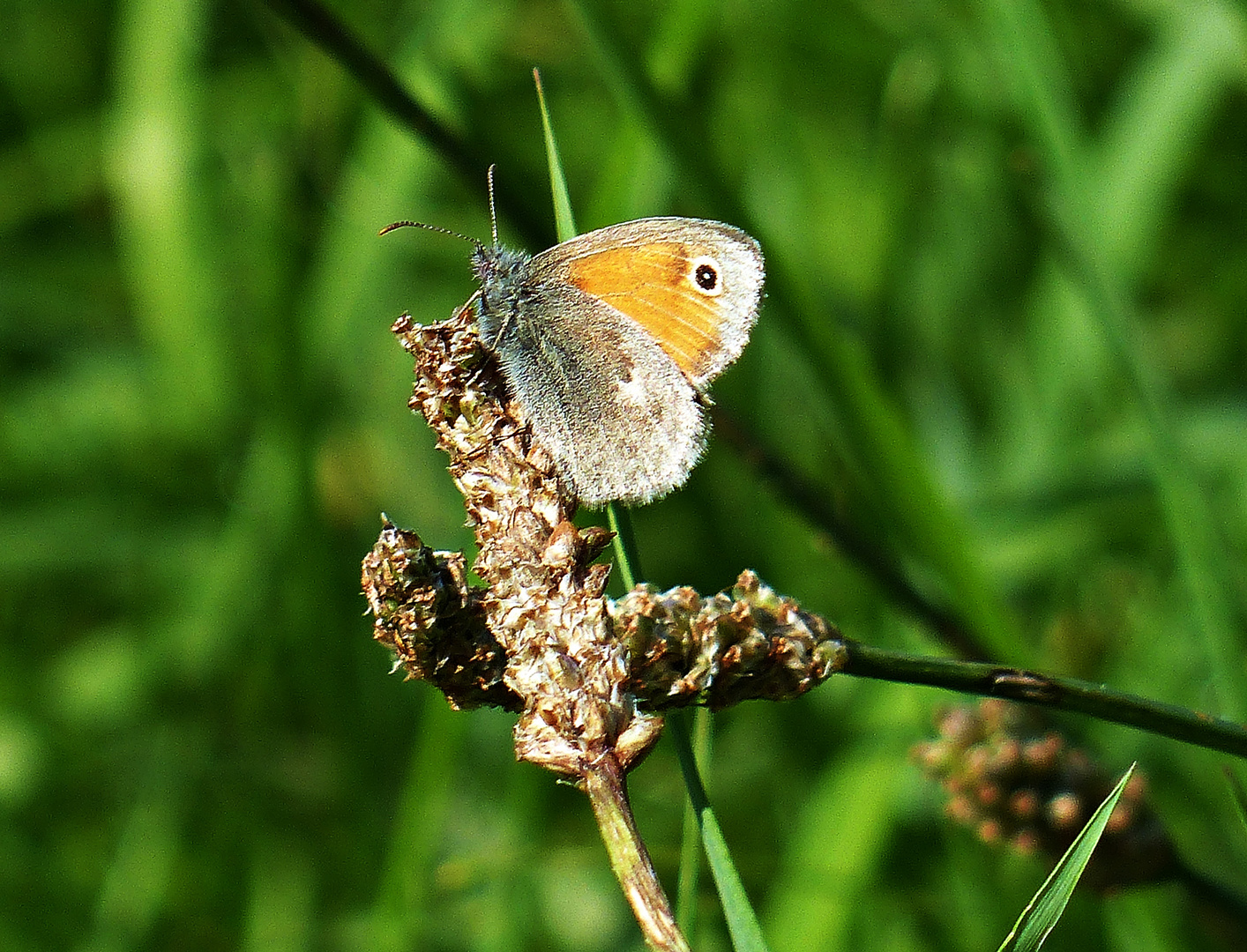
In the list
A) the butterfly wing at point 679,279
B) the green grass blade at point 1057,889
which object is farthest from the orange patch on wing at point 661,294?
the green grass blade at point 1057,889

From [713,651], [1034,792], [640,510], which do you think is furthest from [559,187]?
[640,510]

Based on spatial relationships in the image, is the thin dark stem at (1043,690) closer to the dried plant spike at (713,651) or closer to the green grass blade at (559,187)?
the dried plant spike at (713,651)

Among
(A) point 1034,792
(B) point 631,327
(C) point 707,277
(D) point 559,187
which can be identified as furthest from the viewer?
(B) point 631,327

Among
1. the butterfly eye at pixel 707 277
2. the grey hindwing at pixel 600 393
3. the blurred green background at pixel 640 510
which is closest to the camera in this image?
the grey hindwing at pixel 600 393

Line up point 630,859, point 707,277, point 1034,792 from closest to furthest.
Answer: point 630,859, point 1034,792, point 707,277

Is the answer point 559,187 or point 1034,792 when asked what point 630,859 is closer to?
point 559,187

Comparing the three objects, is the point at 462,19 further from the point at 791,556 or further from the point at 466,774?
the point at 466,774

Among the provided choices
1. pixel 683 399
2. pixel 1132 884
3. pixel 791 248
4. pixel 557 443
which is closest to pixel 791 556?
pixel 791 248
